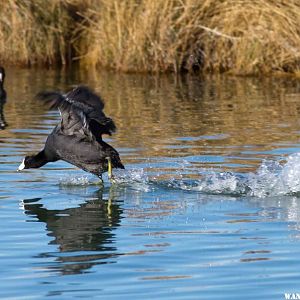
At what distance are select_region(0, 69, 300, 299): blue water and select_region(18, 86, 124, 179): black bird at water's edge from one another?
23 centimetres

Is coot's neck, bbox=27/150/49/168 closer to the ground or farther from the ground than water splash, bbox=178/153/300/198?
farther from the ground

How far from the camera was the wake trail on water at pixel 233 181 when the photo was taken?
27.1 feet

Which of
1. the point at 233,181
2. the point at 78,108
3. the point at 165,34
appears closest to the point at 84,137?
the point at 78,108

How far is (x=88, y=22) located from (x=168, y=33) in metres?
2.63

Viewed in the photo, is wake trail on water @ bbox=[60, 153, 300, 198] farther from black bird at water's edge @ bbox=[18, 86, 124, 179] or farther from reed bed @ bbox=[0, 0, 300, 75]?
reed bed @ bbox=[0, 0, 300, 75]

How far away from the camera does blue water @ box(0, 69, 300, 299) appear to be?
18.8 feet

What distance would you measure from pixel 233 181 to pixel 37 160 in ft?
6.11

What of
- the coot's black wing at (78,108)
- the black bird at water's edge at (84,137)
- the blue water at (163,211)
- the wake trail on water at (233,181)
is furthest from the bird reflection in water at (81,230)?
the coot's black wing at (78,108)

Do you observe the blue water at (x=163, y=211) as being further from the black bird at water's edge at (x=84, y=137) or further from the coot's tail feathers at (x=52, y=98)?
the coot's tail feathers at (x=52, y=98)

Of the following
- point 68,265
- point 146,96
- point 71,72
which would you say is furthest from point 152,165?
point 71,72

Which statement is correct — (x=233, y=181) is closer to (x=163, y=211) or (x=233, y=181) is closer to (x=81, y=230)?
(x=163, y=211)

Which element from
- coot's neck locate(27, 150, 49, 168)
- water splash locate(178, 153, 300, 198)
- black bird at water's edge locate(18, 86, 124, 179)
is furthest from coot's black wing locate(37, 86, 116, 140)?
water splash locate(178, 153, 300, 198)

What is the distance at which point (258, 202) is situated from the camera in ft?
26.1

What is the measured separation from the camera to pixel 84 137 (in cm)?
878
